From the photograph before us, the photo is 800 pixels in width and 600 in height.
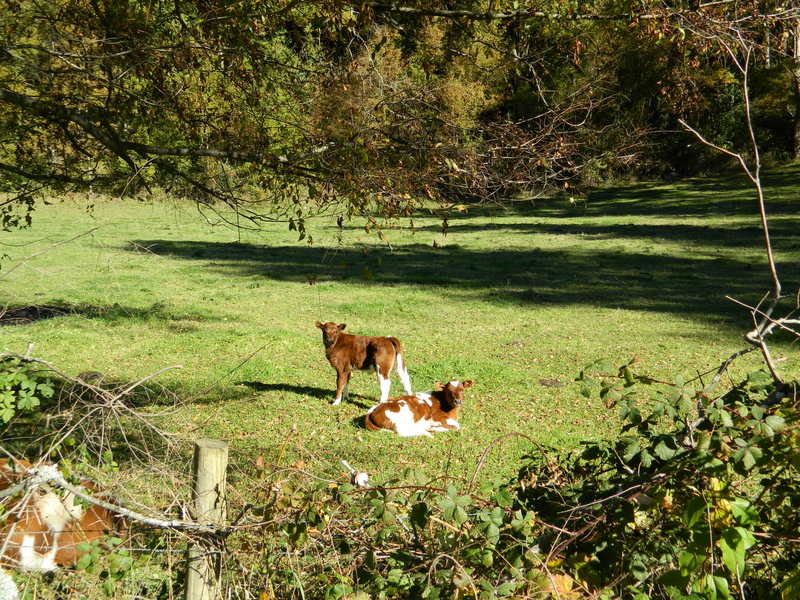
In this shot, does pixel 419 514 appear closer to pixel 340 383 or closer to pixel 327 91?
pixel 327 91

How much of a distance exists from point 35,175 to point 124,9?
172cm

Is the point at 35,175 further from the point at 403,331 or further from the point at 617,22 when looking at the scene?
the point at 403,331

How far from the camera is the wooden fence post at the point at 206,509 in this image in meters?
3.02

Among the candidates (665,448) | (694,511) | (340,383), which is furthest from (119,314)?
(694,511)

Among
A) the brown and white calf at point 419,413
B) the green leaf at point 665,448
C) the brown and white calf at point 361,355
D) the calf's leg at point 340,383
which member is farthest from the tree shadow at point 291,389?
the green leaf at point 665,448

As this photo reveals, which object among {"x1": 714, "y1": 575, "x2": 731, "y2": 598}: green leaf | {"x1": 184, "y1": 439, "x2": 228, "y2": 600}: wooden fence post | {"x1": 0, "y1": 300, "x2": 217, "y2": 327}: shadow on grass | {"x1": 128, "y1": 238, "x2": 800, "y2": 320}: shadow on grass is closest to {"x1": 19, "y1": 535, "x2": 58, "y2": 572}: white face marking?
{"x1": 184, "y1": 439, "x2": 228, "y2": 600}: wooden fence post

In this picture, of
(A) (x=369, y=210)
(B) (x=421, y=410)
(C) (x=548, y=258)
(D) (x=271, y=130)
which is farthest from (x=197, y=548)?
(C) (x=548, y=258)

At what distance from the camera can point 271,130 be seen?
6.75m

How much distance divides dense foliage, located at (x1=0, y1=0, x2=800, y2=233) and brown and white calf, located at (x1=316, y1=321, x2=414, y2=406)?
Answer: 234cm

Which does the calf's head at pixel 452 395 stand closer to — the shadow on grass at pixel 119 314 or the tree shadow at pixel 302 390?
the tree shadow at pixel 302 390

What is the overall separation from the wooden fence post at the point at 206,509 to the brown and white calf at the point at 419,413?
5039 millimetres

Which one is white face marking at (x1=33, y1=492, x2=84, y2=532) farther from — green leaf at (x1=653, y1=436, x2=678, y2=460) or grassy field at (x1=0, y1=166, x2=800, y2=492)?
green leaf at (x1=653, y1=436, x2=678, y2=460)

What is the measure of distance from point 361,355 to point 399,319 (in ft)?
16.9

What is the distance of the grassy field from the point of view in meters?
7.86
